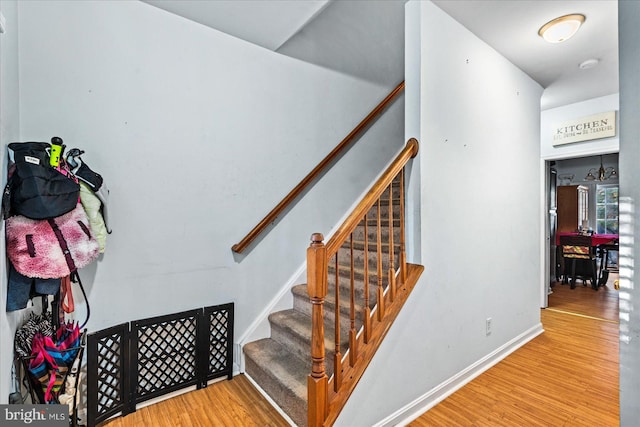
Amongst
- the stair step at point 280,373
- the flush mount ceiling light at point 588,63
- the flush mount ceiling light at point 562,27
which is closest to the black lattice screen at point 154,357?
the stair step at point 280,373

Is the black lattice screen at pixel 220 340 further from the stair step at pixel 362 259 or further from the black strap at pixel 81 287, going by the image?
the stair step at pixel 362 259

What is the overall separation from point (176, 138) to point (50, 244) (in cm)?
100

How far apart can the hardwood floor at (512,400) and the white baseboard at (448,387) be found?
0.03 meters

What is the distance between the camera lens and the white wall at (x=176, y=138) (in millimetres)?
1789

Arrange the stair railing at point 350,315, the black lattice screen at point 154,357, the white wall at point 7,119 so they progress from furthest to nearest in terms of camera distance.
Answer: the black lattice screen at point 154,357 < the stair railing at point 350,315 < the white wall at point 7,119

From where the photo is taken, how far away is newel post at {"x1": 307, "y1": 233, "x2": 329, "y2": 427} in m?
1.46

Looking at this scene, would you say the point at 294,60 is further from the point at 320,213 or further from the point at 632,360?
the point at 632,360

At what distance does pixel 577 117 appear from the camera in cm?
382

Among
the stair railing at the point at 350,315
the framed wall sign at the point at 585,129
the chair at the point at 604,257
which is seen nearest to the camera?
the stair railing at the point at 350,315

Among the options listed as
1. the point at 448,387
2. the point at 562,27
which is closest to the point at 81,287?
the point at 448,387

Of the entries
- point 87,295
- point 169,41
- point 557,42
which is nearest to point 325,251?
point 87,295

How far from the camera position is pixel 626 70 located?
1.01 m

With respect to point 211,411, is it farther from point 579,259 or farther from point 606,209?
point 606,209

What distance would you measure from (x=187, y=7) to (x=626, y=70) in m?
2.37
